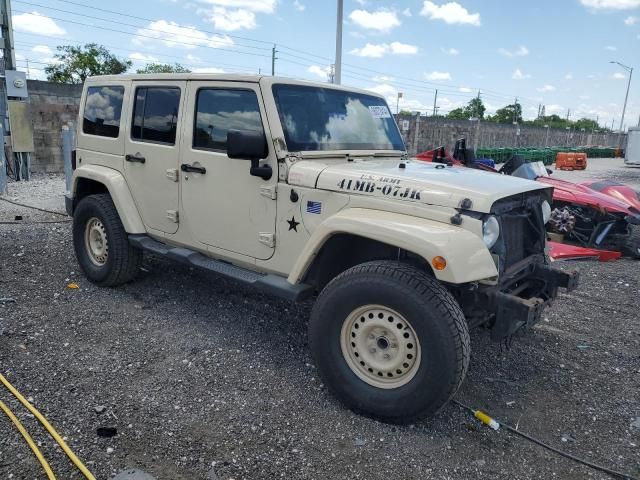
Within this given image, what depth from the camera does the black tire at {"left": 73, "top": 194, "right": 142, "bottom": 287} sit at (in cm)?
486

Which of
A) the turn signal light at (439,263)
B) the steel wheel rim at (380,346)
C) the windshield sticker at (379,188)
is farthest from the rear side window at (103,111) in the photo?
the turn signal light at (439,263)

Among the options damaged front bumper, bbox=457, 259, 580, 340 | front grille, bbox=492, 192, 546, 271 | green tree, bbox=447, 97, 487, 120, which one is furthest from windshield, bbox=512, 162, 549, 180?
green tree, bbox=447, 97, 487, 120

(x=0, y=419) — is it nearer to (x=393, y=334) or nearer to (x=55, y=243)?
(x=393, y=334)

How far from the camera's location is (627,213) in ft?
23.7

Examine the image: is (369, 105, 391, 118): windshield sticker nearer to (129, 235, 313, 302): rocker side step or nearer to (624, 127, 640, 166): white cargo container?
(129, 235, 313, 302): rocker side step

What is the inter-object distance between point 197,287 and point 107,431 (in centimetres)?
248

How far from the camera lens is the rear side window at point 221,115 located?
380 cm

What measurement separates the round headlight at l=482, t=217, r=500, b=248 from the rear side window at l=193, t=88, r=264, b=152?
5.60 ft

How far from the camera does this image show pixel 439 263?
280cm

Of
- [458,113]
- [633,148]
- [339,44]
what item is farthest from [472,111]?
[339,44]

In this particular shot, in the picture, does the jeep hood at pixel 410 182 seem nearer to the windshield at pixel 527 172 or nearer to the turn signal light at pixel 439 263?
the turn signal light at pixel 439 263

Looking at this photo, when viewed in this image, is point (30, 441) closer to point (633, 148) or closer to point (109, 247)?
point (109, 247)

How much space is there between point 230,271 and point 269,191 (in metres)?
0.74

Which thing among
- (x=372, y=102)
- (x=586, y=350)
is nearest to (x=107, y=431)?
(x=372, y=102)
